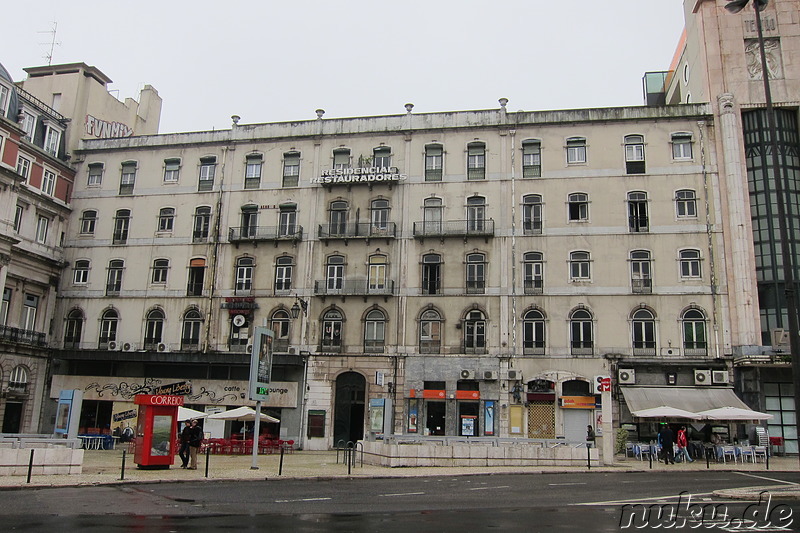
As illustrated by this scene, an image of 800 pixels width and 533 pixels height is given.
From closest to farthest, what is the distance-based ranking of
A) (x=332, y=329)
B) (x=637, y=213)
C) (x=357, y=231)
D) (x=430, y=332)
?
(x=637, y=213)
(x=430, y=332)
(x=332, y=329)
(x=357, y=231)

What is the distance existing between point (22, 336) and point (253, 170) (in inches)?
672

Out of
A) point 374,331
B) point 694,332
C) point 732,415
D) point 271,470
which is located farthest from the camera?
point 374,331

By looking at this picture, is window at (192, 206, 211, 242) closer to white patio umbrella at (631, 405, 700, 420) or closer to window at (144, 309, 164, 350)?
window at (144, 309, 164, 350)

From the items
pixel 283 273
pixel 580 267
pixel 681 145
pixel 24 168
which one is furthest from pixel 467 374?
pixel 24 168

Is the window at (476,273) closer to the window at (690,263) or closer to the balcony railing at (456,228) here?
the balcony railing at (456,228)

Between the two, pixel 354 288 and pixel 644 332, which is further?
pixel 354 288

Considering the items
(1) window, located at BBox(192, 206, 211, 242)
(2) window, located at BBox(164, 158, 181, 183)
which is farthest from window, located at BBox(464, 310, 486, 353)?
(2) window, located at BBox(164, 158, 181, 183)

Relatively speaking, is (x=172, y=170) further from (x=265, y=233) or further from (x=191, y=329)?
(x=191, y=329)

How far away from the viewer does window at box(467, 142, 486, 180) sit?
42.2 meters

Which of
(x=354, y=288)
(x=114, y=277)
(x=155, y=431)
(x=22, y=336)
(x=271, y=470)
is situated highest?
(x=114, y=277)

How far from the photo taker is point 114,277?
45.3 meters

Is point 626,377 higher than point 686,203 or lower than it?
lower

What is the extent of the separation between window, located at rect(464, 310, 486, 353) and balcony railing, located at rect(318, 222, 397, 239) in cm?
664

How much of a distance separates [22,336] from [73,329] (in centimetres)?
322
